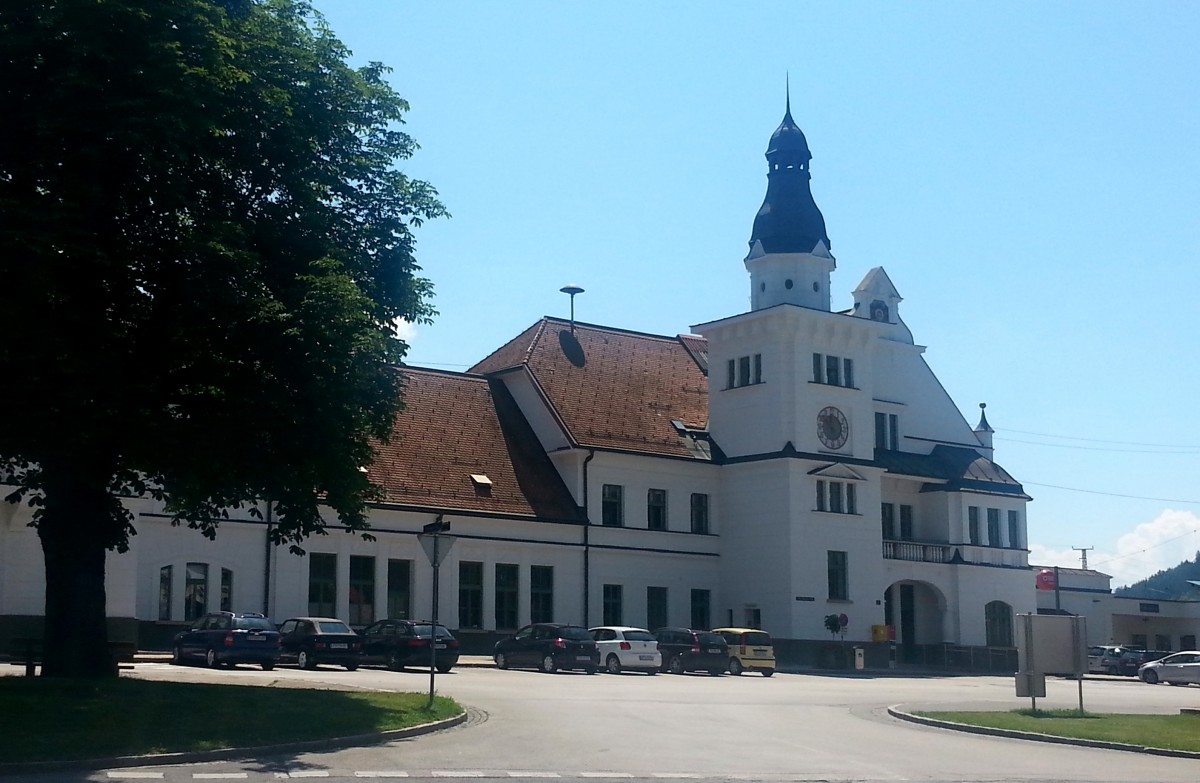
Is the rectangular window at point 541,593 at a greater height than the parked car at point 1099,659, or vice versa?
the rectangular window at point 541,593

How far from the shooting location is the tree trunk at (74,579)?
82.0 ft

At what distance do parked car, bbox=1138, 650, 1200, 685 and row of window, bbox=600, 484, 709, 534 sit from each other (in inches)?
727

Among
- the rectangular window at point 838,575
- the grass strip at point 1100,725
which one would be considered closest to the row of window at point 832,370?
the rectangular window at point 838,575

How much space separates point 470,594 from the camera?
5406 centimetres

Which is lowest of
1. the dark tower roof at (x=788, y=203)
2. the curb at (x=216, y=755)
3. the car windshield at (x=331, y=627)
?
the curb at (x=216, y=755)

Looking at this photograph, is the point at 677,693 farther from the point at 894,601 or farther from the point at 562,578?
the point at 894,601

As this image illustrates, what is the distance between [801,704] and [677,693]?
11.0 ft

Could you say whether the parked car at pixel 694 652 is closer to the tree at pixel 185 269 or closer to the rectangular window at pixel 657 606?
the rectangular window at pixel 657 606

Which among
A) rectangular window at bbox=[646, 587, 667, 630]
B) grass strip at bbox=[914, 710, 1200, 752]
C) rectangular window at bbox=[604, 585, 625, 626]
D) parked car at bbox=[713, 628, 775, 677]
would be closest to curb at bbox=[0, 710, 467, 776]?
Answer: grass strip at bbox=[914, 710, 1200, 752]

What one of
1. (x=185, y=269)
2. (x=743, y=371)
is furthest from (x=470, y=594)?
(x=185, y=269)

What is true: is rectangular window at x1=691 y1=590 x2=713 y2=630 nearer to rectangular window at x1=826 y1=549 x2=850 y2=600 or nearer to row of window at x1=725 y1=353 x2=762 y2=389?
rectangular window at x1=826 y1=549 x2=850 y2=600

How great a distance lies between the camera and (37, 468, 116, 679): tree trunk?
2498cm

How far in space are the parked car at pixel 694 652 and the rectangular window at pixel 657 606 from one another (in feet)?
34.2

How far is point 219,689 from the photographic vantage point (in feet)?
83.0
